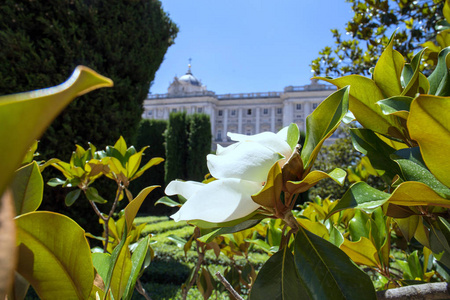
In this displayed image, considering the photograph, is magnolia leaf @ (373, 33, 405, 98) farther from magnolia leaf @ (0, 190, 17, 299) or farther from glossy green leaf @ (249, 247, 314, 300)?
magnolia leaf @ (0, 190, 17, 299)

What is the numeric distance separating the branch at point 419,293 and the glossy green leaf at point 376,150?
0.54 feet

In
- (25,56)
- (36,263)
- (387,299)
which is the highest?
(25,56)

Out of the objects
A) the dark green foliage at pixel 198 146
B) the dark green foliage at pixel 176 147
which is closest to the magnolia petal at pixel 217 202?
the dark green foliage at pixel 198 146

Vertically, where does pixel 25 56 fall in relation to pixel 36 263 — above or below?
above

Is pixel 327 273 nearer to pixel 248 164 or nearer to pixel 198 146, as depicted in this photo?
pixel 248 164

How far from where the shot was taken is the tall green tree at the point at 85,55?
316cm

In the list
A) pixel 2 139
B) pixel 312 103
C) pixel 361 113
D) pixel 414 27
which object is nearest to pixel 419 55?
pixel 361 113

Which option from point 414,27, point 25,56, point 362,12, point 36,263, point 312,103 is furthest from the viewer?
point 312,103

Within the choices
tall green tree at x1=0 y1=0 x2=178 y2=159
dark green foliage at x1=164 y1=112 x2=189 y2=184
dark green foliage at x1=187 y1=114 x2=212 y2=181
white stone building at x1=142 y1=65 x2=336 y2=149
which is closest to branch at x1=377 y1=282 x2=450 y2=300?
tall green tree at x1=0 y1=0 x2=178 y2=159

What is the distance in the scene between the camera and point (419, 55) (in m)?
0.45

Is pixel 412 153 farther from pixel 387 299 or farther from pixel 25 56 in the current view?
pixel 25 56

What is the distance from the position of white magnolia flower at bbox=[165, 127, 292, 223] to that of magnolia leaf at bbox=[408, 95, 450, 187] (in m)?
0.13

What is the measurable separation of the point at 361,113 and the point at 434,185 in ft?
0.54

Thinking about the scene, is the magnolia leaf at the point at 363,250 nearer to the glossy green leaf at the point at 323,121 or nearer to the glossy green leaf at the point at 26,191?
the glossy green leaf at the point at 323,121
